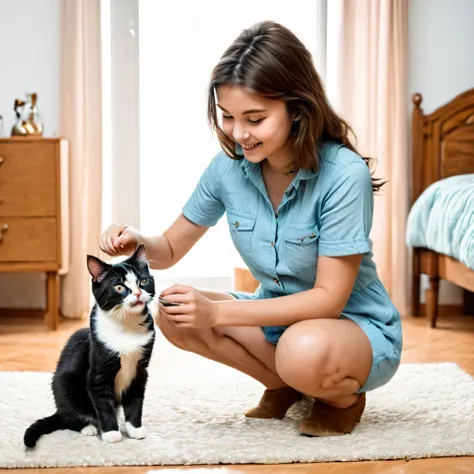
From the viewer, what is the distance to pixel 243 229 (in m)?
2.12

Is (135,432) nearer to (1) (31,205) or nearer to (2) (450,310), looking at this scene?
(1) (31,205)

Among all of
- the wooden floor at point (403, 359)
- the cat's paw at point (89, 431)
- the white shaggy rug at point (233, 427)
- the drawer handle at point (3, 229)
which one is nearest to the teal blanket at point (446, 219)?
the wooden floor at point (403, 359)

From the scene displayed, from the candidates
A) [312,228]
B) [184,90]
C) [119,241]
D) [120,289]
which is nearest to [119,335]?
[120,289]

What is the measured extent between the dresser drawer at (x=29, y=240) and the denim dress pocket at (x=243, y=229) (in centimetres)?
180

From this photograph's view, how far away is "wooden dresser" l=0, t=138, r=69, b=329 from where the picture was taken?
374cm

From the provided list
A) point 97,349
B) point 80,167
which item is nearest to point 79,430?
point 97,349

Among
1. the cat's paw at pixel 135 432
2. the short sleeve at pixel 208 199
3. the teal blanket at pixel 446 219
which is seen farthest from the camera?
the teal blanket at pixel 446 219

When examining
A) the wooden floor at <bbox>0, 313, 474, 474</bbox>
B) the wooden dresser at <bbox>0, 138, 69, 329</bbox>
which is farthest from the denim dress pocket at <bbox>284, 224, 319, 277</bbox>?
the wooden dresser at <bbox>0, 138, 69, 329</bbox>

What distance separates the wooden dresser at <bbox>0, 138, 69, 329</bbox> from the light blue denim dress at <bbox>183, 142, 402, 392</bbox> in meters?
1.71

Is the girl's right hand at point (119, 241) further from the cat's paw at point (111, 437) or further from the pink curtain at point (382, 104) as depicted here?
the pink curtain at point (382, 104)

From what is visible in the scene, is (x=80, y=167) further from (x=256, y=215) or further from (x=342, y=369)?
(x=342, y=369)

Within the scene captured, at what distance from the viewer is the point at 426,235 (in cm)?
386

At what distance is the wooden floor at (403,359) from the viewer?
1.88 m

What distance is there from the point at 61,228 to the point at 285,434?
6.59 feet
